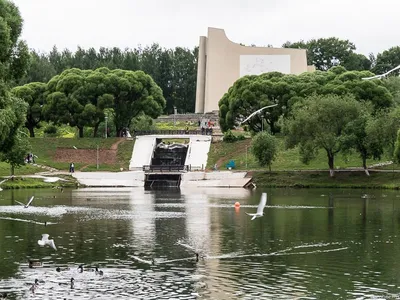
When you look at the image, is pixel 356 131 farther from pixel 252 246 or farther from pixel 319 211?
pixel 252 246

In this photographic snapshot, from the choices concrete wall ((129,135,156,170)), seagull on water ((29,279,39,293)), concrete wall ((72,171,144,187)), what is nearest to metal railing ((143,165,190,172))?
concrete wall ((72,171,144,187))

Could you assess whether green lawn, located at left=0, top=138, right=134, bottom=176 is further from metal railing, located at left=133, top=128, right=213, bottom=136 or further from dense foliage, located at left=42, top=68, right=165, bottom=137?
dense foliage, located at left=42, top=68, right=165, bottom=137

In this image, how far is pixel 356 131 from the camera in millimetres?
80250

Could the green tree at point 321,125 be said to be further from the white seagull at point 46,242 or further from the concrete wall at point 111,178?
the white seagull at point 46,242

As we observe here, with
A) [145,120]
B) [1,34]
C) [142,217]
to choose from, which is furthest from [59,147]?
[1,34]

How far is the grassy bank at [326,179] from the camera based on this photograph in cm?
8119

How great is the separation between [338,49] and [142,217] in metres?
124

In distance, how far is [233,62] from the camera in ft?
447

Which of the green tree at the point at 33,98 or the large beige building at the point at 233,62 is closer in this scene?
the green tree at the point at 33,98

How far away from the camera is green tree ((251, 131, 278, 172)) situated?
86312 millimetres

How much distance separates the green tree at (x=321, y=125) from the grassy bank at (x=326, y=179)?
2.47 meters

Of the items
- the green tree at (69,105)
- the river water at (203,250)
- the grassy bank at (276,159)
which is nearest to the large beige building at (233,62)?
the green tree at (69,105)

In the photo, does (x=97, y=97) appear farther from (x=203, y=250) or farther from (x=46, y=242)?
(x=46, y=242)

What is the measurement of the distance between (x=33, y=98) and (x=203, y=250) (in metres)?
81.3
